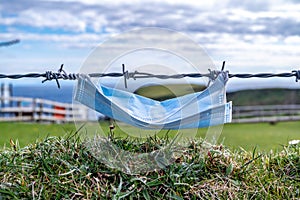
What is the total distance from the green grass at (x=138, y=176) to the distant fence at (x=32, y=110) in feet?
22.0

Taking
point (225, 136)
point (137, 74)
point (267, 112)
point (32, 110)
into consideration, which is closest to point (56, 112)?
point (32, 110)

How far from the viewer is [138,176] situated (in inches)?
45.1

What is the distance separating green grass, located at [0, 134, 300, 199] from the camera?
3.64 ft

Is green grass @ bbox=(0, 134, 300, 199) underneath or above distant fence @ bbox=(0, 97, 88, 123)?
above

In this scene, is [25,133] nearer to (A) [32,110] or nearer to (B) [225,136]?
(B) [225,136]

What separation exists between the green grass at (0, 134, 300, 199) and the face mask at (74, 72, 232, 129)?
0.37 ft

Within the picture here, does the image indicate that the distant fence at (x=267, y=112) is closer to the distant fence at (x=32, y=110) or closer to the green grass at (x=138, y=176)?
the distant fence at (x=32, y=110)

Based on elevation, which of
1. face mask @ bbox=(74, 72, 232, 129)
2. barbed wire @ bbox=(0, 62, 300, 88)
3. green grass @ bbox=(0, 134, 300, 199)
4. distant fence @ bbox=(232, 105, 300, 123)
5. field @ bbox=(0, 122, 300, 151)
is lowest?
distant fence @ bbox=(232, 105, 300, 123)

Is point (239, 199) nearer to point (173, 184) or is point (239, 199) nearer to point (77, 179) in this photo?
point (173, 184)

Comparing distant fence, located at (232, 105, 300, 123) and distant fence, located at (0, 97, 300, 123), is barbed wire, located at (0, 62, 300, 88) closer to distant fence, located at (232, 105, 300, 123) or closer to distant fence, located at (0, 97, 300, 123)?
distant fence, located at (0, 97, 300, 123)

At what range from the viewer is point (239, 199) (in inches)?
44.8

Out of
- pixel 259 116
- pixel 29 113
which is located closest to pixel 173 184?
pixel 29 113

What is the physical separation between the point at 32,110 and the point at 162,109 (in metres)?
7.71

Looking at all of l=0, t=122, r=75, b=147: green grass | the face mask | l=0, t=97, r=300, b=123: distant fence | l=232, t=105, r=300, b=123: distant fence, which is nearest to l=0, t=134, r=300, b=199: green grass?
the face mask
